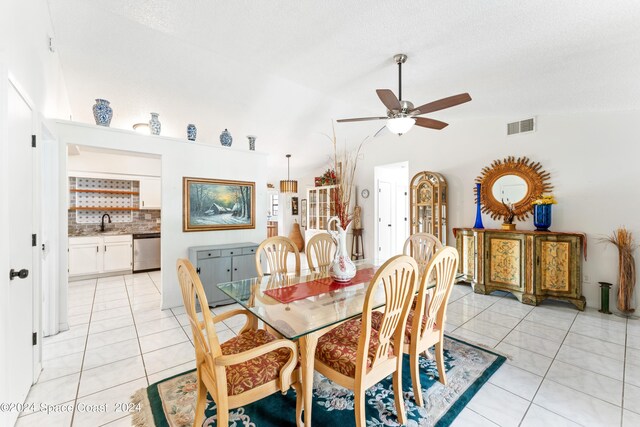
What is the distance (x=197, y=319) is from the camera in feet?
4.53

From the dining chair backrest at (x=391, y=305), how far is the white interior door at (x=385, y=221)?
4547mm

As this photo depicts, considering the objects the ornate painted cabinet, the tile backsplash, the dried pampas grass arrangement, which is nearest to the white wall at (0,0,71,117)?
the tile backsplash

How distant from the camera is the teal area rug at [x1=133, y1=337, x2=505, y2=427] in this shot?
1677mm

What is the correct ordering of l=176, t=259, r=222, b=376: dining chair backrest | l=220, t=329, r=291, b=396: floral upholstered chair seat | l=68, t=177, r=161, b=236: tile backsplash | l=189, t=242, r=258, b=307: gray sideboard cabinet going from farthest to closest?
l=68, t=177, r=161, b=236: tile backsplash < l=189, t=242, r=258, b=307: gray sideboard cabinet < l=220, t=329, r=291, b=396: floral upholstered chair seat < l=176, t=259, r=222, b=376: dining chair backrest

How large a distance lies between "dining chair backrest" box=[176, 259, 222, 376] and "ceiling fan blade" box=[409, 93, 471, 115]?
2155 millimetres

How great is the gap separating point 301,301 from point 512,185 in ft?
12.8

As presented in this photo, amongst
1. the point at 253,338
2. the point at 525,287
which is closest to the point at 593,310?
the point at 525,287

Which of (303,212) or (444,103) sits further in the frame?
(303,212)

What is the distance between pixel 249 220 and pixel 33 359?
8.94 feet

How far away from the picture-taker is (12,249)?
5.34ft

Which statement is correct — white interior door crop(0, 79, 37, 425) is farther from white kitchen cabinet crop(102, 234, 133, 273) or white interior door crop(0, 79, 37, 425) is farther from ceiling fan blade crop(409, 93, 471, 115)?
white kitchen cabinet crop(102, 234, 133, 273)

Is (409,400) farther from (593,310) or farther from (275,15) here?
(593,310)

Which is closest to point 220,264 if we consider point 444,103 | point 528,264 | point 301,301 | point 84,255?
point 301,301

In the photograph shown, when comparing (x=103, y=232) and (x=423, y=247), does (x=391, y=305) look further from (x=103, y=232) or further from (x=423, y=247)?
(x=103, y=232)
